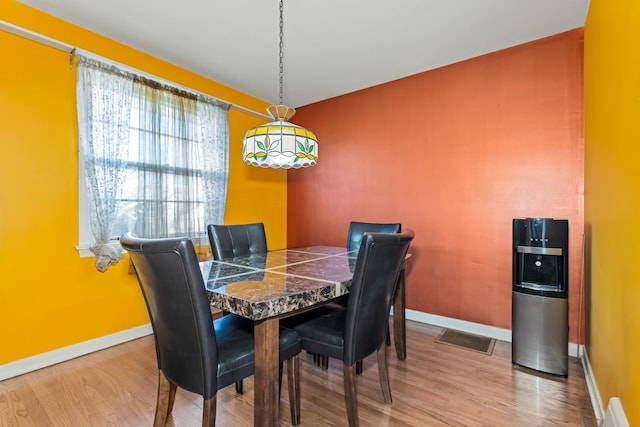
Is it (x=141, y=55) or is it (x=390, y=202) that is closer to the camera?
(x=141, y=55)

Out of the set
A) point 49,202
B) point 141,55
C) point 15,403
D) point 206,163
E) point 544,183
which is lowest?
point 15,403

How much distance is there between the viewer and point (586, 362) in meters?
2.05

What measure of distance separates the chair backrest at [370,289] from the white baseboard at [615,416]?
97 centimetres

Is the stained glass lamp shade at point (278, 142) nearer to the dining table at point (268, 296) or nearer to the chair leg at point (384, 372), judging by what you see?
the dining table at point (268, 296)

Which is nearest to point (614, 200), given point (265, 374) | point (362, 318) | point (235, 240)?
point (362, 318)

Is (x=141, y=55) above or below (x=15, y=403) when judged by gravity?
above

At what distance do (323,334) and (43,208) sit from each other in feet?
7.06

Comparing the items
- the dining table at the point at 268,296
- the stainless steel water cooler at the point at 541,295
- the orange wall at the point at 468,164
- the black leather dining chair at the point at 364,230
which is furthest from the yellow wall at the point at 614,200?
the black leather dining chair at the point at 364,230

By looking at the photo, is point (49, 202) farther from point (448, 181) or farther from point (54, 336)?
point (448, 181)

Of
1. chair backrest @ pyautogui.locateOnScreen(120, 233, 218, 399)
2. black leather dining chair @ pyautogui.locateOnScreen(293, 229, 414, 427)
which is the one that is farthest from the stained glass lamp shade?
chair backrest @ pyautogui.locateOnScreen(120, 233, 218, 399)

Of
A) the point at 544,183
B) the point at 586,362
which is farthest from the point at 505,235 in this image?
the point at 586,362

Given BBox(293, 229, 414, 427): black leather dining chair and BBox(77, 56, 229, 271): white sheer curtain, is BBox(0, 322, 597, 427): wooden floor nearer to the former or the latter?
BBox(293, 229, 414, 427): black leather dining chair

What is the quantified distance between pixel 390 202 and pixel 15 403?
314 cm

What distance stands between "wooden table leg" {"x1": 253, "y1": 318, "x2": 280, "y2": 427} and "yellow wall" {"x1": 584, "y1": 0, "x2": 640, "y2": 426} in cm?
127
